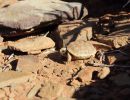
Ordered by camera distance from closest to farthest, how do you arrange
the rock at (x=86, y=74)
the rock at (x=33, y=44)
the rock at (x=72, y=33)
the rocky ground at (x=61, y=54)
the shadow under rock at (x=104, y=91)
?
the shadow under rock at (x=104, y=91) → the rocky ground at (x=61, y=54) → the rock at (x=86, y=74) → the rock at (x=33, y=44) → the rock at (x=72, y=33)

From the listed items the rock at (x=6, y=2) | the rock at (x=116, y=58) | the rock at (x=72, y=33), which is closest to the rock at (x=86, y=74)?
the rock at (x=116, y=58)

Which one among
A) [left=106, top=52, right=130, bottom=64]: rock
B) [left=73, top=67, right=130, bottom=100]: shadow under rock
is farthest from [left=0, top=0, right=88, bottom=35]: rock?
[left=73, top=67, right=130, bottom=100]: shadow under rock

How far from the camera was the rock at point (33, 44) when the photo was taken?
17.4 ft

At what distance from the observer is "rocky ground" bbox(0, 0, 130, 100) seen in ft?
14.6

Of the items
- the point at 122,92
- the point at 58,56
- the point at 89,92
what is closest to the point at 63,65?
the point at 58,56

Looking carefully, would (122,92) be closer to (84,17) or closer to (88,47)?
(88,47)

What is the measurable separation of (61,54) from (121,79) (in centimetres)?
101

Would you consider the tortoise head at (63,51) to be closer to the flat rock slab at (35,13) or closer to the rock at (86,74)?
the rock at (86,74)

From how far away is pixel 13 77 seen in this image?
15.3ft

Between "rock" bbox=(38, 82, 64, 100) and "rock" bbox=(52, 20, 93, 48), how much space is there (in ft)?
3.37

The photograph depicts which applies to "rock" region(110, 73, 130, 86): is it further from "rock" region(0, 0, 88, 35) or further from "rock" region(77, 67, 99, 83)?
"rock" region(0, 0, 88, 35)

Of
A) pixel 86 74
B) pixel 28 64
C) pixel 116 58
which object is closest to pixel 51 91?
pixel 86 74

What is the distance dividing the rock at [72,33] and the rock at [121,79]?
1.06m

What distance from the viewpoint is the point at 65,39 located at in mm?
5434
